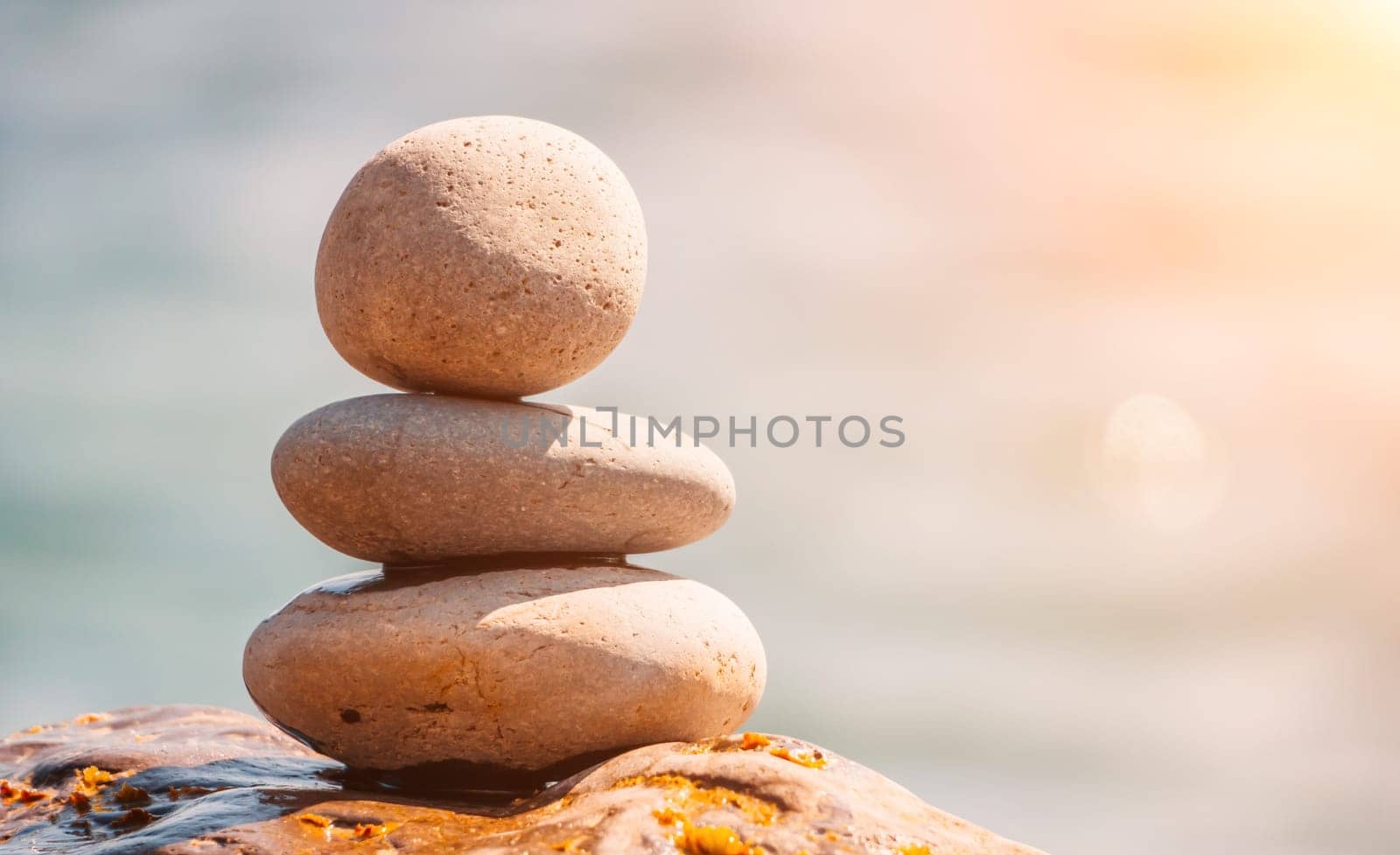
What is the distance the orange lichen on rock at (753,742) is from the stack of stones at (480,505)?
0.59 metres

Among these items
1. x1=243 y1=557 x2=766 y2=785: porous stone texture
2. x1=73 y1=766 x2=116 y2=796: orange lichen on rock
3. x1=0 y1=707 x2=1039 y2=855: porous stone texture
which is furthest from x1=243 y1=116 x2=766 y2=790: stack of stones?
x1=73 y1=766 x2=116 y2=796: orange lichen on rock

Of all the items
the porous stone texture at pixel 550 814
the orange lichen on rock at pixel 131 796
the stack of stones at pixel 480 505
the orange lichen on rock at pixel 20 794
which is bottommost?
the orange lichen on rock at pixel 20 794

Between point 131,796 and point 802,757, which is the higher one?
point 802,757

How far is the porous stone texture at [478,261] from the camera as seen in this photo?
6195 mm

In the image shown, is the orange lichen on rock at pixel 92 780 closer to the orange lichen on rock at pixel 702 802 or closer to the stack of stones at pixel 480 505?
the stack of stones at pixel 480 505

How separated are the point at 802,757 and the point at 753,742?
30 cm

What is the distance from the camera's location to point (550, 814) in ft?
17.2

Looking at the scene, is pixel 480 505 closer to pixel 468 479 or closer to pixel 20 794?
pixel 468 479

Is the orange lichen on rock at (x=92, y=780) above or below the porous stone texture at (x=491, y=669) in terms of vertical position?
below

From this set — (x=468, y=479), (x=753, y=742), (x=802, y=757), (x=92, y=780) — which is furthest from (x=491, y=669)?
(x=92, y=780)

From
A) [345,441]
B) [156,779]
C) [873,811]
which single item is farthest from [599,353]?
[156,779]

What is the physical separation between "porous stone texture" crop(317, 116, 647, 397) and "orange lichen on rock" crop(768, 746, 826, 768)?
2618 millimetres

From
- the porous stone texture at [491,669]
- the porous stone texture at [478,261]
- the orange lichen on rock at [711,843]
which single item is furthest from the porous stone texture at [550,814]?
the porous stone texture at [478,261]

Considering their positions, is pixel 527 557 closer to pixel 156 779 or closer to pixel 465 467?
pixel 465 467
